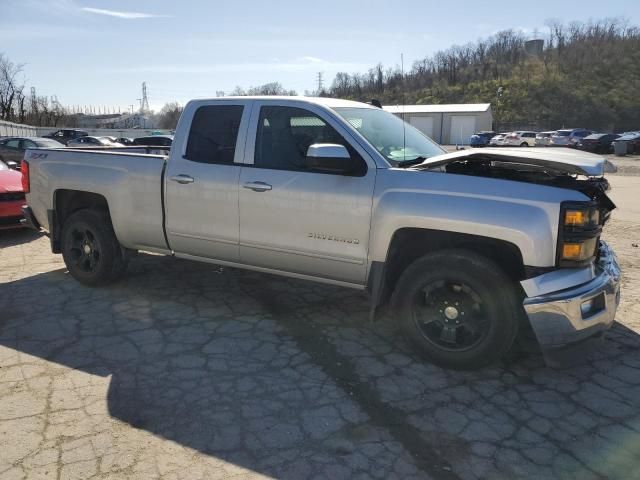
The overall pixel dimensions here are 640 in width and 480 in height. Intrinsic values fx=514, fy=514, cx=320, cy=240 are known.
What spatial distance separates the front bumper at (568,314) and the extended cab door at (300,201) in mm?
1304


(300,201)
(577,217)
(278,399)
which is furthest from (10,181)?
(577,217)

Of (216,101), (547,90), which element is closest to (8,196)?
(216,101)

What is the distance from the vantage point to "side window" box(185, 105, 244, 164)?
460cm

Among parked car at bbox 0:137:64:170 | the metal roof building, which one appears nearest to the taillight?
parked car at bbox 0:137:64:170

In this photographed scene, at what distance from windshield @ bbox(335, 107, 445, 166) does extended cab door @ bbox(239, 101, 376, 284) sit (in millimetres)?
233

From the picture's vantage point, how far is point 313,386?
11.7 ft

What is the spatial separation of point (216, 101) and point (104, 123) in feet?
349

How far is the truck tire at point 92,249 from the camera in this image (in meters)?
5.40

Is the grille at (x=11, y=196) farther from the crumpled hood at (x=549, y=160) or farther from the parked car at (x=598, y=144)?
the parked car at (x=598, y=144)

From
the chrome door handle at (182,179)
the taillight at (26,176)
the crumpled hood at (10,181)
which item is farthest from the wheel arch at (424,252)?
the crumpled hood at (10,181)

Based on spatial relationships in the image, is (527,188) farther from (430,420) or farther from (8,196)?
(8,196)

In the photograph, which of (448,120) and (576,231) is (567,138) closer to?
(448,120)

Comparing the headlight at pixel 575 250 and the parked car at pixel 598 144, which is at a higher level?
the parked car at pixel 598 144

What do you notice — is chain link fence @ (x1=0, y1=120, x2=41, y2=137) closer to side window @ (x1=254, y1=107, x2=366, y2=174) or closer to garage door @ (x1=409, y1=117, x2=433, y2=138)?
side window @ (x1=254, y1=107, x2=366, y2=174)
